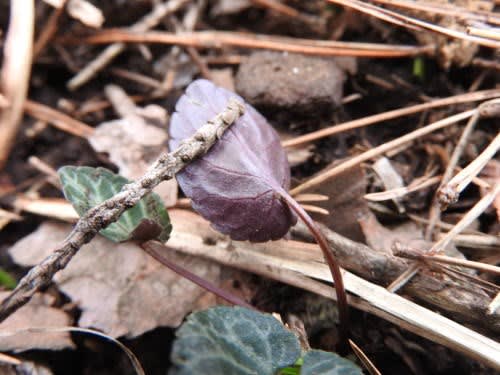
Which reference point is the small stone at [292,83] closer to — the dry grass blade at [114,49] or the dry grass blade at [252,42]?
the dry grass blade at [252,42]

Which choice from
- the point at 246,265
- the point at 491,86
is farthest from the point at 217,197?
the point at 491,86

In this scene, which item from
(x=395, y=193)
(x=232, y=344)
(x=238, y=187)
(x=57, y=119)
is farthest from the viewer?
(x=57, y=119)

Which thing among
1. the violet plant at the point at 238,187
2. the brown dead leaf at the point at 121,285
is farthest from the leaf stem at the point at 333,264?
the brown dead leaf at the point at 121,285

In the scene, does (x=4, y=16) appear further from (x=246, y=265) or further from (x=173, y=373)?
(x=173, y=373)

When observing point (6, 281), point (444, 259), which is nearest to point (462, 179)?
point (444, 259)

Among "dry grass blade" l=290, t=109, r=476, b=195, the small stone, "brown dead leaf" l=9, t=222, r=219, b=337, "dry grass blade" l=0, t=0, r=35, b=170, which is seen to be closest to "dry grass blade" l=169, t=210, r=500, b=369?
"brown dead leaf" l=9, t=222, r=219, b=337

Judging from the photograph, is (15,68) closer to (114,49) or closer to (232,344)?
(114,49)
